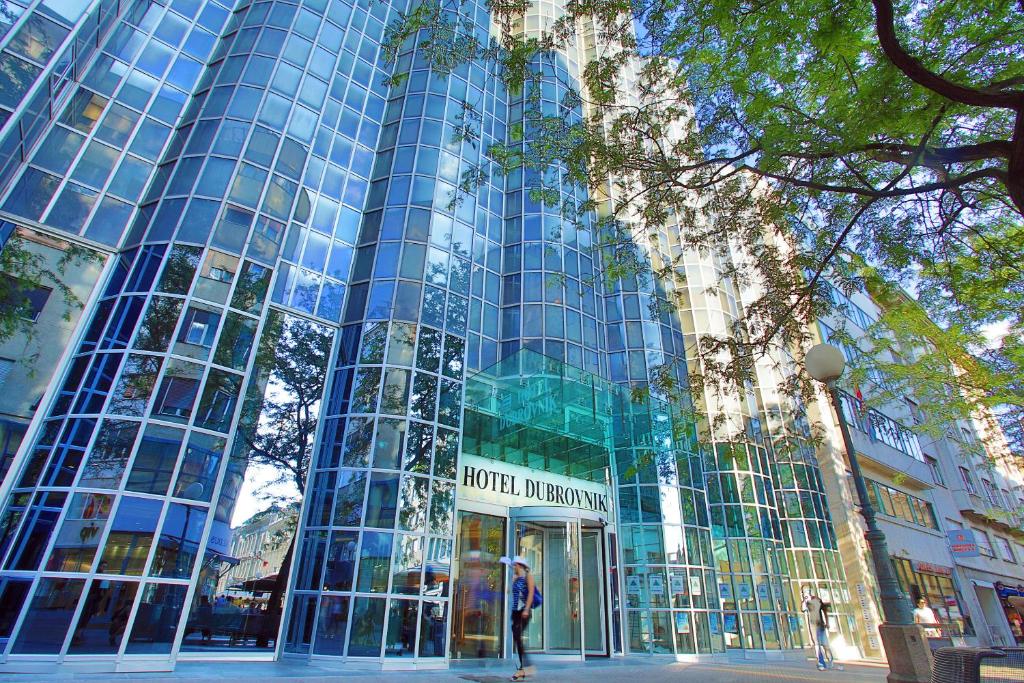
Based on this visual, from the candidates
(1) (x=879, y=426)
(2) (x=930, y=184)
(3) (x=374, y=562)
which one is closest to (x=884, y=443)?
(1) (x=879, y=426)

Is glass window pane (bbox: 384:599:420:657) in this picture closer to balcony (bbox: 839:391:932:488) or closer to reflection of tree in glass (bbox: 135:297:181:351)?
reflection of tree in glass (bbox: 135:297:181:351)

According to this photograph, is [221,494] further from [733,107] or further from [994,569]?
[994,569]

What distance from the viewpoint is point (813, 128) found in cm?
841

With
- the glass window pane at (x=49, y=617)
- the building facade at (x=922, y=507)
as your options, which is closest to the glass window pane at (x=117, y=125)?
the glass window pane at (x=49, y=617)

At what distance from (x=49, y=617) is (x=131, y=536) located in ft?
4.46

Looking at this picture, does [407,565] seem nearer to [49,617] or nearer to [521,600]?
[521,600]

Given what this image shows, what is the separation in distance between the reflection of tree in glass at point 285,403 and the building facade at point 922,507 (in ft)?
57.4

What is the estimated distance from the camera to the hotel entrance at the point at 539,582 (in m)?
12.1

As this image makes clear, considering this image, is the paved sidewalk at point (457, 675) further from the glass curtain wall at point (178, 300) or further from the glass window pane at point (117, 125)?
the glass window pane at point (117, 125)

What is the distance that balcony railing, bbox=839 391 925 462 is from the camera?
82.1 ft

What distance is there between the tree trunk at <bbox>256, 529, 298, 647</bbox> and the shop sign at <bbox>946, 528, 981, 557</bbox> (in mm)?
34405

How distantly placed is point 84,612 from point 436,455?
6.68 metres

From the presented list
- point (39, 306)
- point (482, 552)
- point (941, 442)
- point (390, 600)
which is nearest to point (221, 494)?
point (390, 600)

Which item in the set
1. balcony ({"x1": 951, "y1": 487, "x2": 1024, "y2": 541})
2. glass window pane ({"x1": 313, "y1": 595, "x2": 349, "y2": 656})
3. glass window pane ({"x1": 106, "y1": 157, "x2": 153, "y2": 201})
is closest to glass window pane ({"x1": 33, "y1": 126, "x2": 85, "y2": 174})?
glass window pane ({"x1": 106, "y1": 157, "x2": 153, "y2": 201})
